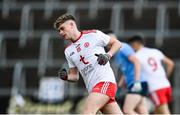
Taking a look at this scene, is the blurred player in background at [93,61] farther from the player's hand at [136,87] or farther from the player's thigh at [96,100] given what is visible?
the player's hand at [136,87]

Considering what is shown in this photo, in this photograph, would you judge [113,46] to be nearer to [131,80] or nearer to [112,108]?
[112,108]

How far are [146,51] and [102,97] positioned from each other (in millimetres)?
3900

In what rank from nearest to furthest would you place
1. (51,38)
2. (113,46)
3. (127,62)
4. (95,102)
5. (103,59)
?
(103,59), (95,102), (113,46), (127,62), (51,38)

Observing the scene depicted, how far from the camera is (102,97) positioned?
7.79m

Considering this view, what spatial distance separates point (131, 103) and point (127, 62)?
0.68 metres

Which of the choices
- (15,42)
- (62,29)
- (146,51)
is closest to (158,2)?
(15,42)

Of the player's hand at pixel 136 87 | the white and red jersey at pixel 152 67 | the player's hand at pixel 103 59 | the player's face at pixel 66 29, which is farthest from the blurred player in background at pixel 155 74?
the player's hand at pixel 103 59

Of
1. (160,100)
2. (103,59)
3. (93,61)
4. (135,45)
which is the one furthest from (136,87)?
(103,59)

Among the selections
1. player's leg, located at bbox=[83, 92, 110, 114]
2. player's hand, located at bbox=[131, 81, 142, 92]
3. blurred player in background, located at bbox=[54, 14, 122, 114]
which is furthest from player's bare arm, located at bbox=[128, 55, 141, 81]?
player's leg, located at bbox=[83, 92, 110, 114]

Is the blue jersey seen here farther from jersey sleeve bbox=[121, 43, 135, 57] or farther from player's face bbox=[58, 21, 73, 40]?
player's face bbox=[58, 21, 73, 40]

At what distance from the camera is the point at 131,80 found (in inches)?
430

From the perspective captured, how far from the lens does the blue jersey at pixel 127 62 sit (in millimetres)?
10617

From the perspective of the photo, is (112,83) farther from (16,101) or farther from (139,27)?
(139,27)

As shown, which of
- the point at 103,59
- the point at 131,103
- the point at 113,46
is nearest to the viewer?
the point at 103,59
